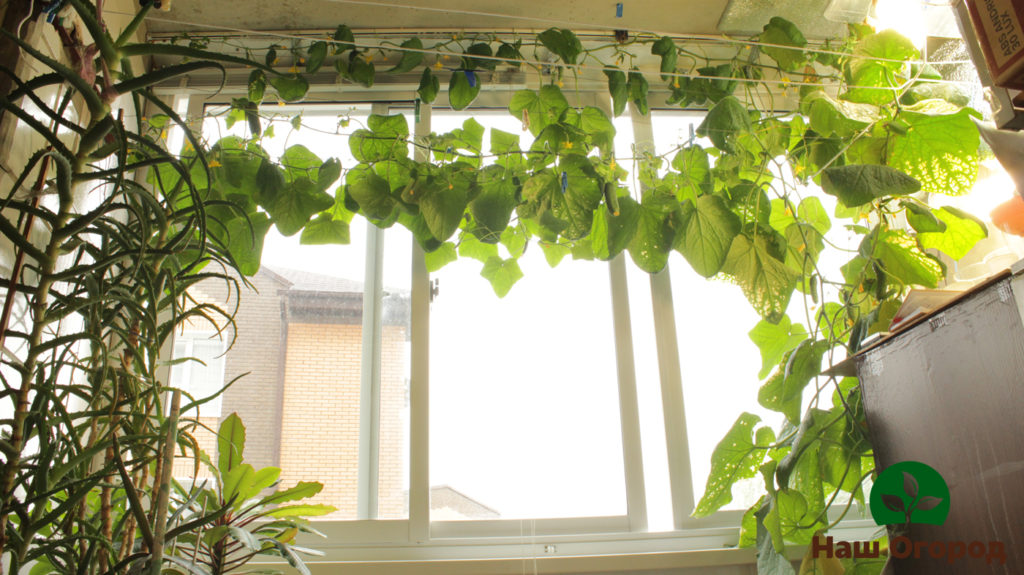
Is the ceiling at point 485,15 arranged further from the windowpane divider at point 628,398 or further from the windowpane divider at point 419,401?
the windowpane divider at point 628,398

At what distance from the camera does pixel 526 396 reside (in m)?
1.76

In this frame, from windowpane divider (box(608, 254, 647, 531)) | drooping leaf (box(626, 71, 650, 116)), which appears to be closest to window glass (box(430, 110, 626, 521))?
windowpane divider (box(608, 254, 647, 531))

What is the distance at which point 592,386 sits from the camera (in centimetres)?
178

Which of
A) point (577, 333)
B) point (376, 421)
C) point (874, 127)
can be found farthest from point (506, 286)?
point (874, 127)

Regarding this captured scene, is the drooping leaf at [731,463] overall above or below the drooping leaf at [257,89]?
below

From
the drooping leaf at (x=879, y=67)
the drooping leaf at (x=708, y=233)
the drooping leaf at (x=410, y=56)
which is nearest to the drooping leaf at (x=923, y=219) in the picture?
the drooping leaf at (x=879, y=67)

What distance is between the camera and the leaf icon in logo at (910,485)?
981 mm

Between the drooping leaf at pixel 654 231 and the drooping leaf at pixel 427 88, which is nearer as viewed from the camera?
the drooping leaf at pixel 654 231

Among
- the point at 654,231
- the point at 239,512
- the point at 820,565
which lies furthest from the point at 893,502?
the point at 239,512

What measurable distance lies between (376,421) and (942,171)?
151cm

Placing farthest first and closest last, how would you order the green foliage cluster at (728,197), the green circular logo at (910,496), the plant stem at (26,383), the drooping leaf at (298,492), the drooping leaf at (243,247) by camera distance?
the drooping leaf at (243,247) < the green foliage cluster at (728,197) < the drooping leaf at (298,492) < the green circular logo at (910,496) < the plant stem at (26,383)

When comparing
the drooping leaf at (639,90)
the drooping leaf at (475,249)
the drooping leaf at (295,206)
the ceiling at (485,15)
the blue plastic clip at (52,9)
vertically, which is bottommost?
the blue plastic clip at (52,9)

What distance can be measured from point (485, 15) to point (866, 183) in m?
1.20

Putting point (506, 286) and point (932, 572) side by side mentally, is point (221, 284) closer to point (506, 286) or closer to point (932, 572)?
point (506, 286)
